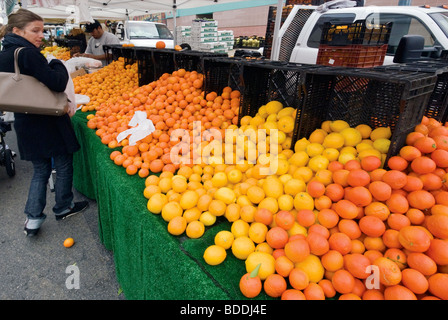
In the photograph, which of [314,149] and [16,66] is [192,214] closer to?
[314,149]

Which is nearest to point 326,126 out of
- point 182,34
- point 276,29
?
point 276,29

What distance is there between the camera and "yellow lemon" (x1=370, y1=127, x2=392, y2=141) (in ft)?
5.39

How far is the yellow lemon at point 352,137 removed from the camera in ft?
5.57

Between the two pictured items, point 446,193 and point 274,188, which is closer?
point 446,193

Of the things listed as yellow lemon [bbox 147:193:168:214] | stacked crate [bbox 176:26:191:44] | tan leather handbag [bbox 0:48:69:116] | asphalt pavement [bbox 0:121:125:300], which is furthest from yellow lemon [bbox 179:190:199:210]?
stacked crate [bbox 176:26:191:44]

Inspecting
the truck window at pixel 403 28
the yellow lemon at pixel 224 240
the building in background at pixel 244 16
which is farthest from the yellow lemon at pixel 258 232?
the building in background at pixel 244 16

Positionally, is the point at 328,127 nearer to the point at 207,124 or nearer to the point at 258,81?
the point at 258,81

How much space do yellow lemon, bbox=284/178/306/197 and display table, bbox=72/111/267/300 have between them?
1.43 feet

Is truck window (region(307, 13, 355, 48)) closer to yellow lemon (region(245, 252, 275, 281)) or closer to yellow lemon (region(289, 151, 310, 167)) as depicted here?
yellow lemon (region(289, 151, 310, 167))

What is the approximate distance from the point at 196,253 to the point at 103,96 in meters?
3.53

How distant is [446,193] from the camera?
1248 millimetres
